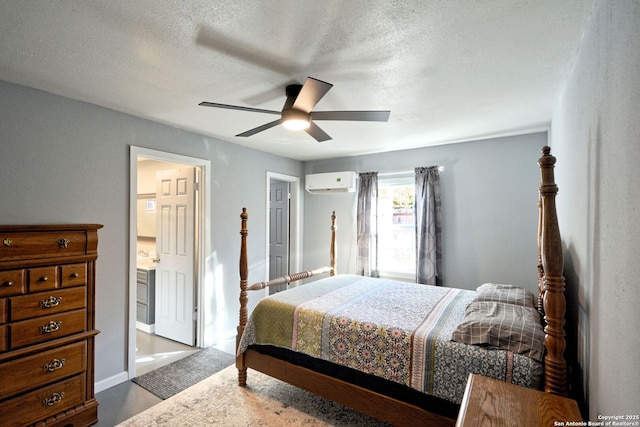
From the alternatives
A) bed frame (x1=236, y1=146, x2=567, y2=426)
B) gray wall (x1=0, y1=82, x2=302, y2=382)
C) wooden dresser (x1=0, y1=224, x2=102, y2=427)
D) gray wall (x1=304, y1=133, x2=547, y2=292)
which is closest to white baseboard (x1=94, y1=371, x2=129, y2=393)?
gray wall (x1=0, y1=82, x2=302, y2=382)

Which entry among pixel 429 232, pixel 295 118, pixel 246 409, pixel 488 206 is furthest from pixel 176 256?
pixel 488 206

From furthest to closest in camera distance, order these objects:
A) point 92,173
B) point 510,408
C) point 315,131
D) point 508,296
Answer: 1. point 92,173
2. point 315,131
3. point 508,296
4. point 510,408

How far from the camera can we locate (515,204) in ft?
11.0

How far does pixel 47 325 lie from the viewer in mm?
2006

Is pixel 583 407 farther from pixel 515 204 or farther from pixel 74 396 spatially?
pixel 74 396

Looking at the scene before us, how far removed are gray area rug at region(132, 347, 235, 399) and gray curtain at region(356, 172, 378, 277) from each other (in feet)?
6.75

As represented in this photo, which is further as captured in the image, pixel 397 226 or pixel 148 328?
pixel 397 226

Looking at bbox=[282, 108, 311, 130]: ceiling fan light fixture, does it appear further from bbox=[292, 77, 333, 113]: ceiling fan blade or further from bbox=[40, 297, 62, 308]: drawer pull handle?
bbox=[40, 297, 62, 308]: drawer pull handle

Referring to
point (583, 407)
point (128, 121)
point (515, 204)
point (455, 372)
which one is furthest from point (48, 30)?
point (515, 204)

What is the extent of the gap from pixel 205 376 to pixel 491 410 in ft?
8.54

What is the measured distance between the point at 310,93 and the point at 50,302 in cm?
221

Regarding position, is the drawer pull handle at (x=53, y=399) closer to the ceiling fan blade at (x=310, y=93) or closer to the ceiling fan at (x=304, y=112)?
the ceiling fan at (x=304, y=112)

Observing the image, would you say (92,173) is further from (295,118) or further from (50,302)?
(295,118)

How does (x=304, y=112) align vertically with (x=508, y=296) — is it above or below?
above
